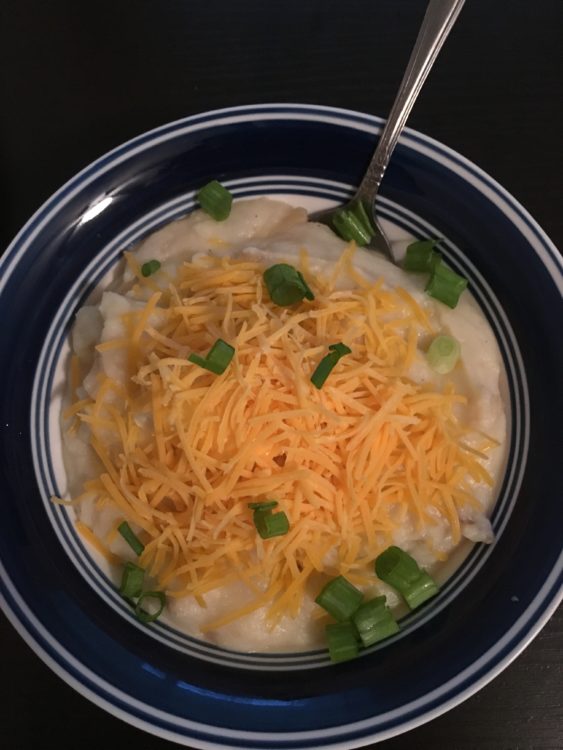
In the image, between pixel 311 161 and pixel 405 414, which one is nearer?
pixel 405 414

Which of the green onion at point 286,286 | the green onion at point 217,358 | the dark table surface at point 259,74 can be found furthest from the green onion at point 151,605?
the dark table surface at point 259,74

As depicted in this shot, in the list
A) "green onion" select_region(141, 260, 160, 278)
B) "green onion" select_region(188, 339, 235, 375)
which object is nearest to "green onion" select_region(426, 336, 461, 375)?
"green onion" select_region(188, 339, 235, 375)

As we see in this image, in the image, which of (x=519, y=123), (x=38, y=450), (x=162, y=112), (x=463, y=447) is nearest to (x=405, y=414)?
(x=463, y=447)

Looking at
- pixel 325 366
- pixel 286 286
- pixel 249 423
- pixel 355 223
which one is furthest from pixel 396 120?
pixel 249 423

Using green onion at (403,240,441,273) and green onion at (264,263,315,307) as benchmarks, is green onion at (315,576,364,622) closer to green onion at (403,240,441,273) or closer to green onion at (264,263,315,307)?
green onion at (264,263,315,307)

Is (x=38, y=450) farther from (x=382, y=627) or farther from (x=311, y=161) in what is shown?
(x=311, y=161)

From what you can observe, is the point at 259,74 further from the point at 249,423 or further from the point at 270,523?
the point at 270,523
